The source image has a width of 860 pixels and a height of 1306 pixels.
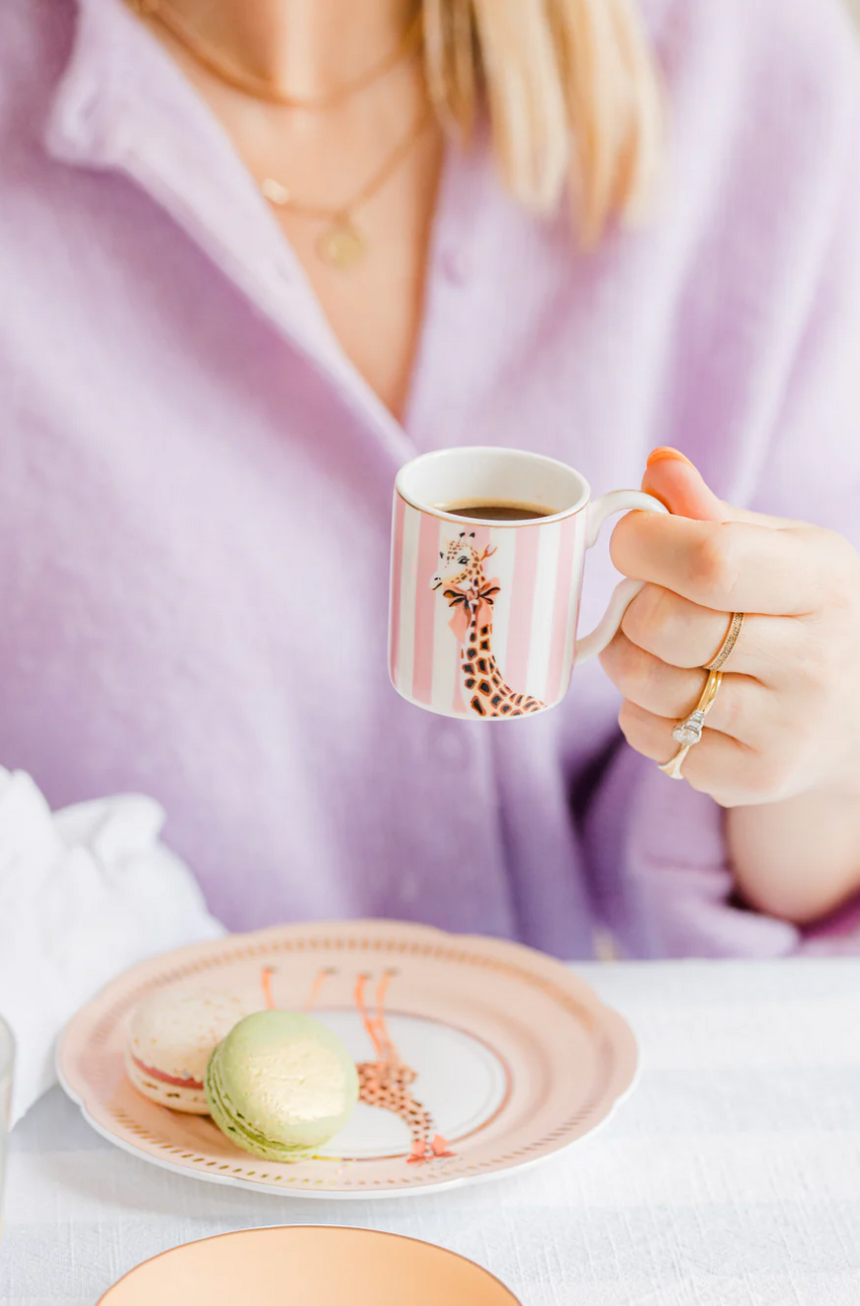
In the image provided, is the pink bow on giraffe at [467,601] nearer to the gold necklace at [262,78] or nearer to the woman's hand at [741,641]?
the woman's hand at [741,641]

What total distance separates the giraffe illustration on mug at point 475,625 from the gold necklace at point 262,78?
1.98 ft

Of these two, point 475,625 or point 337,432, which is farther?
point 337,432

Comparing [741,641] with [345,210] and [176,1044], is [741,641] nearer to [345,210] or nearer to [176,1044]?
[176,1044]

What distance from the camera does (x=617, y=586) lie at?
0.68 metres

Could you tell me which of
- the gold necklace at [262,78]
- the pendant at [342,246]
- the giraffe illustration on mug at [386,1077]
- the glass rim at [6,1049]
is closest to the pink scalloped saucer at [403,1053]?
the giraffe illustration on mug at [386,1077]

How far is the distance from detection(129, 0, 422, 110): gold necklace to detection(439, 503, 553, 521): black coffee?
0.52m

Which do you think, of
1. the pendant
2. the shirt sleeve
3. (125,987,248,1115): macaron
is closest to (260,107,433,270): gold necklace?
the pendant

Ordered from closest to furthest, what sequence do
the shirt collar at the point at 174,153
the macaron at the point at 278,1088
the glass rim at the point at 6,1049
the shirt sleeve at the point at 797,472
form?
the glass rim at the point at 6,1049
the macaron at the point at 278,1088
the shirt collar at the point at 174,153
the shirt sleeve at the point at 797,472

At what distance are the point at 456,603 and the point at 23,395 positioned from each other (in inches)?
19.1

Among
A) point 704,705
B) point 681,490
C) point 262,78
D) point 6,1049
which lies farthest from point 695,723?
point 262,78

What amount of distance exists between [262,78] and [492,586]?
631 millimetres

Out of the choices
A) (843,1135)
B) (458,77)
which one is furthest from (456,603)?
(458,77)

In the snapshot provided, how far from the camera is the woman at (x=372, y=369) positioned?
0.96 meters

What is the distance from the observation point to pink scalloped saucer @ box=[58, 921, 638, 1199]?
2.16 ft
